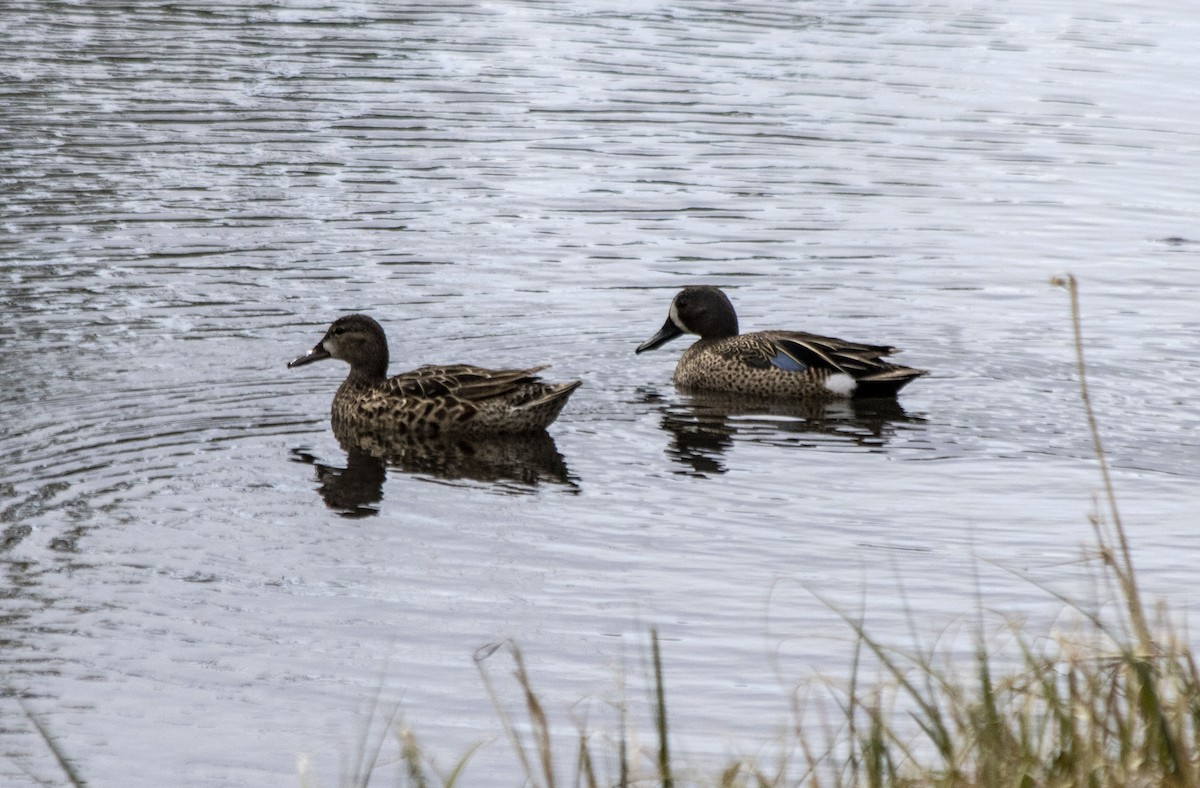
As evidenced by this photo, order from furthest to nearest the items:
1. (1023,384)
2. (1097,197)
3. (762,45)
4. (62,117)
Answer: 1. (762,45)
2. (62,117)
3. (1097,197)
4. (1023,384)

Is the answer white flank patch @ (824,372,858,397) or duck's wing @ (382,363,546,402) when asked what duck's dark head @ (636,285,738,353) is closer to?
white flank patch @ (824,372,858,397)

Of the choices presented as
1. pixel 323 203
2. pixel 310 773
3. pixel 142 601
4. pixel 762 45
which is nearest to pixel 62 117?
pixel 323 203

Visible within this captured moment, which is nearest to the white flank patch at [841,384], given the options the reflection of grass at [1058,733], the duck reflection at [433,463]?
the duck reflection at [433,463]

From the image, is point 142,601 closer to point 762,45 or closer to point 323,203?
point 323,203

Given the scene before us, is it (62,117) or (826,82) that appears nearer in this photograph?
(62,117)

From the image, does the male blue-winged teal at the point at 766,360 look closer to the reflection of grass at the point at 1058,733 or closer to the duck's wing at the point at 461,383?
the duck's wing at the point at 461,383

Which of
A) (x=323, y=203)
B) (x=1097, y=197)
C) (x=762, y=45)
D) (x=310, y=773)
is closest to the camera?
(x=310, y=773)

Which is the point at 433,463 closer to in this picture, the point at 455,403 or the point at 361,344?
the point at 455,403

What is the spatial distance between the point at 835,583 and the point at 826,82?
16.8m

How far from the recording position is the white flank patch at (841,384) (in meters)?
12.3

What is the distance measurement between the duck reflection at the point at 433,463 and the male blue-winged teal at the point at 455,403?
0.08m

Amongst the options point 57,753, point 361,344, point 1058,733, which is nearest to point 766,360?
point 361,344

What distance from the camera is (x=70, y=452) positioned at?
1045cm

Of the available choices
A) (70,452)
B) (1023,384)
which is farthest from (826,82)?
(70,452)
